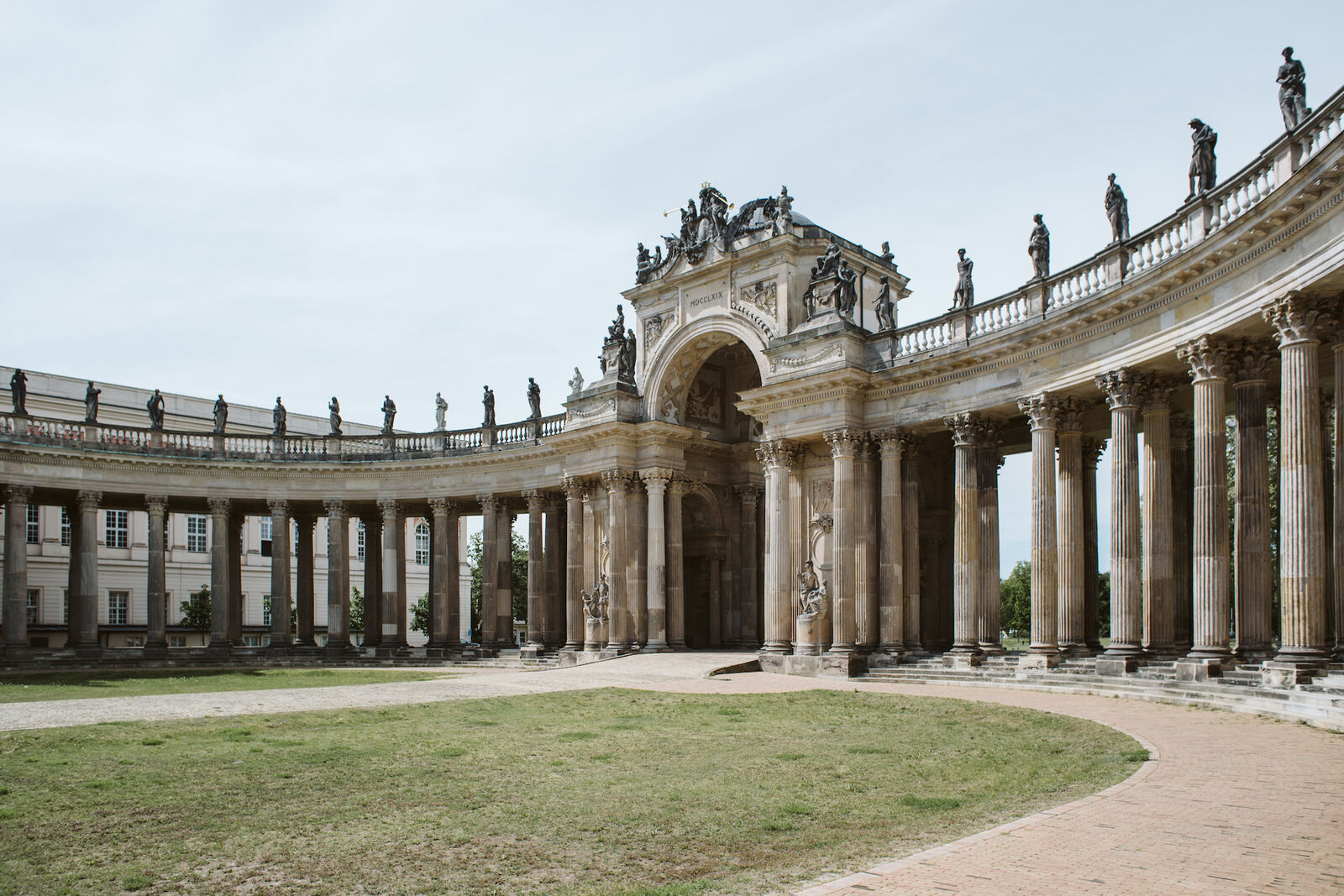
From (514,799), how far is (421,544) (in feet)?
297

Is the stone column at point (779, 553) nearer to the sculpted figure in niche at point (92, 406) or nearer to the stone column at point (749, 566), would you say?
the stone column at point (749, 566)

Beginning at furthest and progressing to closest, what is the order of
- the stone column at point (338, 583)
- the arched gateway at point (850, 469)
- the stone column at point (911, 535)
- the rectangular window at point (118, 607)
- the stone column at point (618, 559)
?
the rectangular window at point (118, 607) < the stone column at point (338, 583) < the stone column at point (618, 559) < the stone column at point (911, 535) < the arched gateway at point (850, 469)

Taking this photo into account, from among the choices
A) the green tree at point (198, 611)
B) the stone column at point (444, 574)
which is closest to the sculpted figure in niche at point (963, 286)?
the stone column at point (444, 574)

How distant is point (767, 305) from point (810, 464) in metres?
7.14

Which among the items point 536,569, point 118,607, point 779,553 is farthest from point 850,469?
point 118,607

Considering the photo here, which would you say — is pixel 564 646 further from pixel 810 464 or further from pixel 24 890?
pixel 24 890

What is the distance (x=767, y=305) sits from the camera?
44.2 meters

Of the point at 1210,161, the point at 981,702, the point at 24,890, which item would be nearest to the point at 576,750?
the point at 24,890

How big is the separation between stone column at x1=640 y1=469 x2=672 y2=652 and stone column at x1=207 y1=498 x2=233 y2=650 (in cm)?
2400

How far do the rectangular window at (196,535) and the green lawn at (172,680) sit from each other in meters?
37.8

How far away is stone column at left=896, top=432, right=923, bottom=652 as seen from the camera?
38.7 m

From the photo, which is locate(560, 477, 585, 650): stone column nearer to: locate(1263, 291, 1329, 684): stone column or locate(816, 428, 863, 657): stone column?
locate(816, 428, 863, 657): stone column

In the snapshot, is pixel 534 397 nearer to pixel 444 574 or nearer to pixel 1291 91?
pixel 444 574

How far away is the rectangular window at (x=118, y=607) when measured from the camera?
253ft
